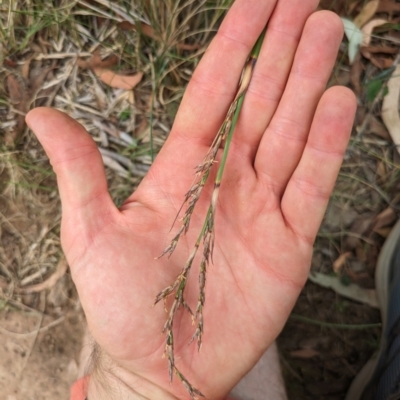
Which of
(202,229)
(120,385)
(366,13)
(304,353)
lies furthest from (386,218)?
(120,385)

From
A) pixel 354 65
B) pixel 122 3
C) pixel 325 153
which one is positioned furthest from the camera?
pixel 354 65

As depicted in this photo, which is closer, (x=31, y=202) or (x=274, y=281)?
(x=274, y=281)

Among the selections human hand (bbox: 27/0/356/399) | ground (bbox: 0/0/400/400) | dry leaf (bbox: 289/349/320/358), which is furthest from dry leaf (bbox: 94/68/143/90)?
dry leaf (bbox: 289/349/320/358)

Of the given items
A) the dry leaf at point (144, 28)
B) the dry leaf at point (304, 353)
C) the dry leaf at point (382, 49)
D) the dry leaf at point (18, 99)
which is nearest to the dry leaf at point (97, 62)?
the dry leaf at point (144, 28)

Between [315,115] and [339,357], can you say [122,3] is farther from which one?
[339,357]

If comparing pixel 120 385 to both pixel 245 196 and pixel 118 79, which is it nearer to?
pixel 245 196

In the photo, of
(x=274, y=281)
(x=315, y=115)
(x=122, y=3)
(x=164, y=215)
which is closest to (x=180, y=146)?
(x=164, y=215)

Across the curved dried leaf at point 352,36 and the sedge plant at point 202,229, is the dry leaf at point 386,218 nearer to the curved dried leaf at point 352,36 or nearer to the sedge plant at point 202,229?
the curved dried leaf at point 352,36

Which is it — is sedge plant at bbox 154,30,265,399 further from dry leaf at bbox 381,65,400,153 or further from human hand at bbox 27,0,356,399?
dry leaf at bbox 381,65,400,153

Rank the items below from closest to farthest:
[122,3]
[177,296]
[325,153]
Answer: [177,296]
[325,153]
[122,3]
